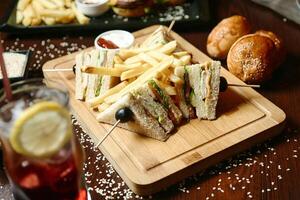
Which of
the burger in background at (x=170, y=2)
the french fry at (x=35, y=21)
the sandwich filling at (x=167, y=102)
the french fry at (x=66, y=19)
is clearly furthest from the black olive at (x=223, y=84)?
the french fry at (x=35, y=21)

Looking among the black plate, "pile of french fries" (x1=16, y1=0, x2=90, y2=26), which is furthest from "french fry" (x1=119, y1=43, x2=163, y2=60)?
"pile of french fries" (x1=16, y1=0, x2=90, y2=26)

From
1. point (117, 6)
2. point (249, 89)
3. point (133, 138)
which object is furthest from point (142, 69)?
point (117, 6)

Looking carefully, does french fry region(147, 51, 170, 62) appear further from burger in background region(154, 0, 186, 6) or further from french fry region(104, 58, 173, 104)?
burger in background region(154, 0, 186, 6)

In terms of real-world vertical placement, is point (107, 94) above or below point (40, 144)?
below

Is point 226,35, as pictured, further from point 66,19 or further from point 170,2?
point 66,19

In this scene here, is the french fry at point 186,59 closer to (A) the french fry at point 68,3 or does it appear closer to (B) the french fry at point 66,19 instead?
(B) the french fry at point 66,19

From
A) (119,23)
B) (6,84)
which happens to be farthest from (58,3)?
(6,84)
